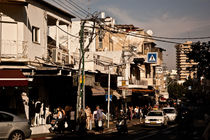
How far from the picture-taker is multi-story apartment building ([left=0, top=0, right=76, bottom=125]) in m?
20.7

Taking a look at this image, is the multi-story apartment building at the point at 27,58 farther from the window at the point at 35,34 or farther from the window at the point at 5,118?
the window at the point at 5,118

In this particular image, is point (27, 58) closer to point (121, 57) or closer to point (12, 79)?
point (12, 79)

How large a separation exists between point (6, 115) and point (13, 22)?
7.95 m

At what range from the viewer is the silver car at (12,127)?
15.6 meters

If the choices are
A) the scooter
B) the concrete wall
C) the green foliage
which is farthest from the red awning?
the green foliage

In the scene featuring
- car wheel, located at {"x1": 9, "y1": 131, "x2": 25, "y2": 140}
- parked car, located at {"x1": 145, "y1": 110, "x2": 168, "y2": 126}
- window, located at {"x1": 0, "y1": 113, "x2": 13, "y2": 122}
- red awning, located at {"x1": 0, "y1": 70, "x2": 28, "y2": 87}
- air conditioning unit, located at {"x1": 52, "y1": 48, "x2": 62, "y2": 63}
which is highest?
air conditioning unit, located at {"x1": 52, "y1": 48, "x2": 62, "y2": 63}

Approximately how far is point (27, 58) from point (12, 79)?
2.79 meters

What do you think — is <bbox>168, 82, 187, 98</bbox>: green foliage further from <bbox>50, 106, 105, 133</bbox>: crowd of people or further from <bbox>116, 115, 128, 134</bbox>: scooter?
<bbox>116, 115, 128, 134</bbox>: scooter

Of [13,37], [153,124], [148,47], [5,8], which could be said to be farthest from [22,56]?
[148,47]

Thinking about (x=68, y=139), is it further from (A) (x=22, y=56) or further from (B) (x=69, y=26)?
(B) (x=69, y=26)

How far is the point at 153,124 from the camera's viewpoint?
94.8 ft

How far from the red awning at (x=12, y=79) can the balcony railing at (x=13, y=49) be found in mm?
1897

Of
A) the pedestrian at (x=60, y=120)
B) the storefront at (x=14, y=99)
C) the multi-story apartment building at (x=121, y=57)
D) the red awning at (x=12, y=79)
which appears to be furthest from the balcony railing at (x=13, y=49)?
the multi-story apartment building at (x=121, y=57)

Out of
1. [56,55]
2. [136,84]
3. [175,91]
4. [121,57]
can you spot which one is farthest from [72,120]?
[175,91]
